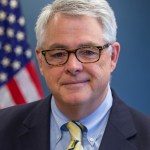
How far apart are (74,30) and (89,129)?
330 millimetres

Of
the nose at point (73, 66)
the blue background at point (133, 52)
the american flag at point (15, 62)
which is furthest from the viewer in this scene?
the blue background at point (133, 52)

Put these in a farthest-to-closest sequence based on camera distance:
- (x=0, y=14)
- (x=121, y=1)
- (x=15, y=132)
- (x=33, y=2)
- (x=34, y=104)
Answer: (x=121, y=1)
(x=33, y=2)
(x=0, y=14)
(x=34, y=104)
(x=15, y=132)

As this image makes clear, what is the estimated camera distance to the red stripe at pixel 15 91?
2033 millimetres

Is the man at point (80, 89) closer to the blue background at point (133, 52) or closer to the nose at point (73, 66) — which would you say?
the nose at point (73, 66)

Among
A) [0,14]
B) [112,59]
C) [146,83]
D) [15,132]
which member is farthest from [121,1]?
[15,132]

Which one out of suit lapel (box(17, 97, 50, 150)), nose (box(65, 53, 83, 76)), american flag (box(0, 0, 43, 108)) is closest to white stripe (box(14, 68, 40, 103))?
american flag (box(0, 0, 43, 108))

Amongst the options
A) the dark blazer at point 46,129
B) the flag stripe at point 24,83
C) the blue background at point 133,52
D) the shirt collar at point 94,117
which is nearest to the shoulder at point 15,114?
the dark blazer at point 46,129

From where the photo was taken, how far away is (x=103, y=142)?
1096mm

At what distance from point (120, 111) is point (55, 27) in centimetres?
37

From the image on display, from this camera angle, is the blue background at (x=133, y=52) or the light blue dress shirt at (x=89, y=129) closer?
the light blue dress shirt at (x=89, y=129)

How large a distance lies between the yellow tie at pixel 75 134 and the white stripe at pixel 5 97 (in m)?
0.97

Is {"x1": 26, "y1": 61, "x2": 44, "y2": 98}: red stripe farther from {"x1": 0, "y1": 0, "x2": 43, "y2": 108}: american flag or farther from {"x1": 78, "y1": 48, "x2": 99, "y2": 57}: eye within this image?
{"x1": 78, "y1": 48, "x2": 99, "y2": 57}: eye

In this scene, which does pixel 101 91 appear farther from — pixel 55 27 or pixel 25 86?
pixel 25 86

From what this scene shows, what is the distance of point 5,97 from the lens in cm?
204
